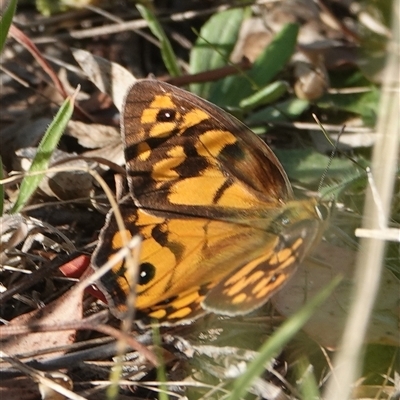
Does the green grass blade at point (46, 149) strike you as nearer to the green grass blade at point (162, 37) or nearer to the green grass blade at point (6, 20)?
the green grass blade at point (6, 20)

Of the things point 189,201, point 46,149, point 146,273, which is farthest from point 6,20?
point 146,273

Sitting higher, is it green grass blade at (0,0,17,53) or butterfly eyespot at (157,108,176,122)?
green grass blade at (0,0,17,53)

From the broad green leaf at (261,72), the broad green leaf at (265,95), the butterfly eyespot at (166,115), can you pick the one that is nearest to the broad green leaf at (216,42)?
the broad green leaf at (261,72)

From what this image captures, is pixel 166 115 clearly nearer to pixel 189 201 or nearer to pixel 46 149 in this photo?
pixel 189 201

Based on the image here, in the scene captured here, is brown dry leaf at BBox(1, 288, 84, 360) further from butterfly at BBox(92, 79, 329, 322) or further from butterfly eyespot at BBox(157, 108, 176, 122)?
butterfly eyespot at BBox(157, 108, 176, 122)

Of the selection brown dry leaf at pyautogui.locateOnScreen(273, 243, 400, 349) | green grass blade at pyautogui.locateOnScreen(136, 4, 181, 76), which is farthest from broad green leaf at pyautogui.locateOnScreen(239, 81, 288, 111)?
brown dry leaf at pyautogui.locateOnScreen(273, 243, 400, 349)

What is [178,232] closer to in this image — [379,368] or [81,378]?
[81,378]
